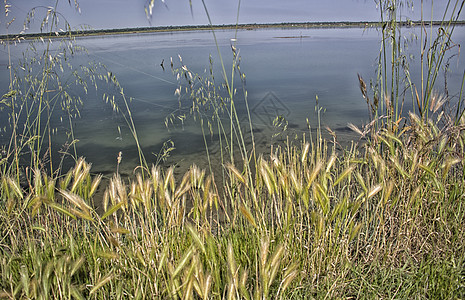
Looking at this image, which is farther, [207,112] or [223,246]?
[207,112]

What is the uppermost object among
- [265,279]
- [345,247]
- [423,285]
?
[265,279]

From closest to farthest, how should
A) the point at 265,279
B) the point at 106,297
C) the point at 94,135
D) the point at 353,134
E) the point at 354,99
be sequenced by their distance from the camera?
the point at 265,279
the point at 106,297
the point at 353,134
the point at 94,135
the point at 354,99

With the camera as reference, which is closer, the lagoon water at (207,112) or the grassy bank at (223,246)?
the grassy bank at (223,246)

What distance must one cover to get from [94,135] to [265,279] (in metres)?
4.48

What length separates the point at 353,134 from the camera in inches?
178

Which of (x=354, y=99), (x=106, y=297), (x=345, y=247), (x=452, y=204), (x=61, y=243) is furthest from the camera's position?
(x=354, y=99)

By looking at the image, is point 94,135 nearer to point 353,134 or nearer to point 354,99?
point 353,134

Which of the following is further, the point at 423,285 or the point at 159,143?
the point at 159,143

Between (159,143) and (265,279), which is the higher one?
(265,279)

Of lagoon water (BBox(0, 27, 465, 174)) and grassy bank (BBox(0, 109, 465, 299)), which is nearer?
grassy bank (BBox(0, 109, 465, 299))

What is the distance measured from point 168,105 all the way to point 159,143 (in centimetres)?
188

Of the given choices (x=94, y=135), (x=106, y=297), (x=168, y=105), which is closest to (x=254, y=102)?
(x=168, y=105)

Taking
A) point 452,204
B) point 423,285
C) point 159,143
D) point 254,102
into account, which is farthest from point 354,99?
point 423,285

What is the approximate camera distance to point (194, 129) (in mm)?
5121
